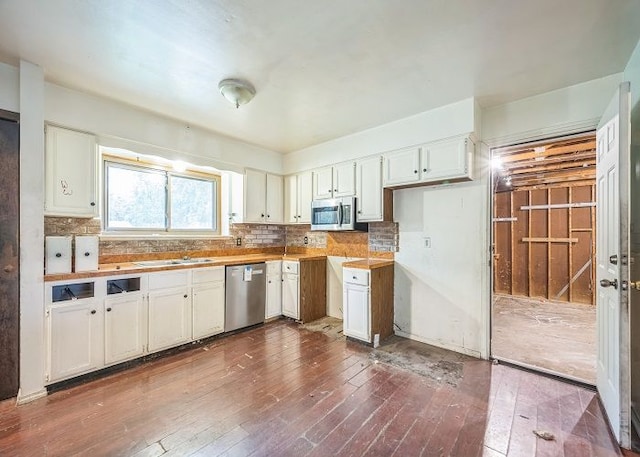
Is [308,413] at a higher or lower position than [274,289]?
lower

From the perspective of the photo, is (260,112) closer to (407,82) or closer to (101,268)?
(407,82)

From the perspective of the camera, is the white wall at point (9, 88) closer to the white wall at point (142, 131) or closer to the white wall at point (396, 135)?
the white wall at point (142, 131)

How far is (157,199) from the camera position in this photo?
3637 millimetres

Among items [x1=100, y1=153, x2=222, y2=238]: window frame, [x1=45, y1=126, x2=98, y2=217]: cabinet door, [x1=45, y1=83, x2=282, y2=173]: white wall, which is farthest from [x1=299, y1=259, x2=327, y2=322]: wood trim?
[x1=45, y1=126, x2=98, y2=217]: cabinet door

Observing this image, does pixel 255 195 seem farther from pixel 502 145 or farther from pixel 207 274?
pixel 502 145

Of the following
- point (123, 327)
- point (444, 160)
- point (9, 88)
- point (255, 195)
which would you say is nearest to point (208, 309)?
point (123, 327)

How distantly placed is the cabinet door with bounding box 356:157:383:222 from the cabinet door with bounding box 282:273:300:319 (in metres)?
1.31

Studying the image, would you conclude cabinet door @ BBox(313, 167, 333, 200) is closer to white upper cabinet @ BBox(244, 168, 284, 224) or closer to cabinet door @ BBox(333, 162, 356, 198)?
cabinet door @ BBox(333, 162, 356, 198)

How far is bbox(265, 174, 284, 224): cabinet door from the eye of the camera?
449cm

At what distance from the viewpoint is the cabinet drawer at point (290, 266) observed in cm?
408

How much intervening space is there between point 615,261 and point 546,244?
175 inches

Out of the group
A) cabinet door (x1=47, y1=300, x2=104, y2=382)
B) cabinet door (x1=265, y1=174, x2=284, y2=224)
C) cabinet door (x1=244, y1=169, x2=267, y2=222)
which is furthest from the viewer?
A: cabinet door (x1=265, y1=174, x2=284, y2=224)

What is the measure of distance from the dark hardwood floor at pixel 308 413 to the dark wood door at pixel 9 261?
0.22 meters

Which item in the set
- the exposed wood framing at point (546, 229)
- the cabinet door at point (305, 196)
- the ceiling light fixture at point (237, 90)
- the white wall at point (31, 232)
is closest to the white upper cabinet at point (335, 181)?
the cabinet door at point (305, 196)
